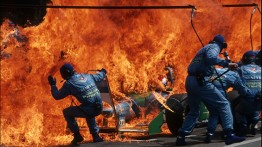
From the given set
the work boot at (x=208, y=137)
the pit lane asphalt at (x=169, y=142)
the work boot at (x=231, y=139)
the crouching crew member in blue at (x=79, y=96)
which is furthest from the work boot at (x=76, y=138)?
the work boot at (x=231, y=139)

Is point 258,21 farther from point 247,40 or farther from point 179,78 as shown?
point 179,78

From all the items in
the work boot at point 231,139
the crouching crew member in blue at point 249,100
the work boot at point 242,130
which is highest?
the crouching crew member in blue at point 249,100

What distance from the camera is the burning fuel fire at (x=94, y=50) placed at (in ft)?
34.4

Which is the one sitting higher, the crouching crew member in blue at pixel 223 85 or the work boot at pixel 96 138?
the crouching crew member in blue at pixel 223 85

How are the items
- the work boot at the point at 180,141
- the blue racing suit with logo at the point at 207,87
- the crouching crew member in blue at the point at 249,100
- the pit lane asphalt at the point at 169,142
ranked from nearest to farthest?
the blue racing suit with logo at the point at 207,87, the work boot at the point at 180,141, the pit lane asphalt at the point at 169,142, the crouching crew member in blue at the point at 249,100

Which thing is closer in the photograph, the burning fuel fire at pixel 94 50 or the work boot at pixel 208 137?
the work boot at pixel 208 137

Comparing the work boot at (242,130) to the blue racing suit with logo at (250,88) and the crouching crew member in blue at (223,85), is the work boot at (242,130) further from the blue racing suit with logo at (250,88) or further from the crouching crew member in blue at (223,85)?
the crouching crew member in blue at (223,85)

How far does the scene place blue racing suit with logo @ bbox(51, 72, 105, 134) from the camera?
31.0ft

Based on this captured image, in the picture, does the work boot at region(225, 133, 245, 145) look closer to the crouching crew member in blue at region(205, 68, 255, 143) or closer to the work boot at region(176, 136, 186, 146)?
the crouching crew member in blue at region(205, 68, 255, 143)

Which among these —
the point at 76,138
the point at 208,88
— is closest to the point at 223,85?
the point at 208,88

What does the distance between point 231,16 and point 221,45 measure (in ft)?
17.9

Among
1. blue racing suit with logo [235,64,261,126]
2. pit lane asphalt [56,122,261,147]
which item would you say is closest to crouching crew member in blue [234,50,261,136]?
blue racing suit with logo [235,64,261,126]

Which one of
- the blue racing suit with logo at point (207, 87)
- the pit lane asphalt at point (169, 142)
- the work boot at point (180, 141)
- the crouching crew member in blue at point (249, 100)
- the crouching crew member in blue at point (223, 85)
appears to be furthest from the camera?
the crouching crew member in blue at point (249, 100)

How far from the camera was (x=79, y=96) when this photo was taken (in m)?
9.55
